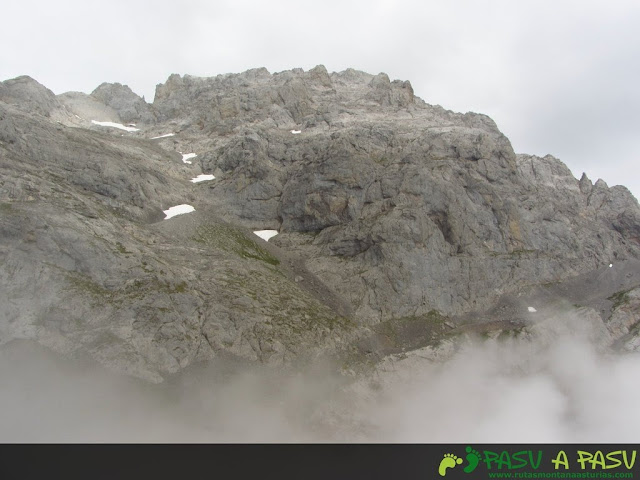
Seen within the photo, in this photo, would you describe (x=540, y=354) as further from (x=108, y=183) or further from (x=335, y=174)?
(x=108, y=183)


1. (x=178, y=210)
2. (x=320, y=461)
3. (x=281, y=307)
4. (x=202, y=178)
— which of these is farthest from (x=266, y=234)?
(x=320, y=461)

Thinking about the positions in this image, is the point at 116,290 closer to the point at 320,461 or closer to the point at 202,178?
the point at 320,461

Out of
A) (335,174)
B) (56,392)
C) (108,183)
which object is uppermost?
(335,174)

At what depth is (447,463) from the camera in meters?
37.8

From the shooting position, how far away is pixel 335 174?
2970 inches

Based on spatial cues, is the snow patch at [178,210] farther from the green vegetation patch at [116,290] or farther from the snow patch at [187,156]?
the snow patch at [187,156]

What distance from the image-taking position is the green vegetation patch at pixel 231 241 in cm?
6372

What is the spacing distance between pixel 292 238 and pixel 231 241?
11.1m

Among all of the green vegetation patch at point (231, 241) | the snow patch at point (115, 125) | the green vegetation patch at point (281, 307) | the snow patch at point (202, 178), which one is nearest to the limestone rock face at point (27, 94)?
the snow patch at point (115, 125)

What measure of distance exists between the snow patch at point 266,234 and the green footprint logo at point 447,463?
146 ft

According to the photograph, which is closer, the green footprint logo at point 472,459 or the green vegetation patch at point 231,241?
the green footprint logo at point 472,459

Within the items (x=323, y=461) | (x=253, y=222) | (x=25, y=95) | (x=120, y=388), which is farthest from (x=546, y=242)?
(x=25, y=95)

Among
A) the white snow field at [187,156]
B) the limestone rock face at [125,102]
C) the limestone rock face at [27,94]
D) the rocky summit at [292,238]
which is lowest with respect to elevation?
the rocky summit at [292,238]

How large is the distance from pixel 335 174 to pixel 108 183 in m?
36.9
